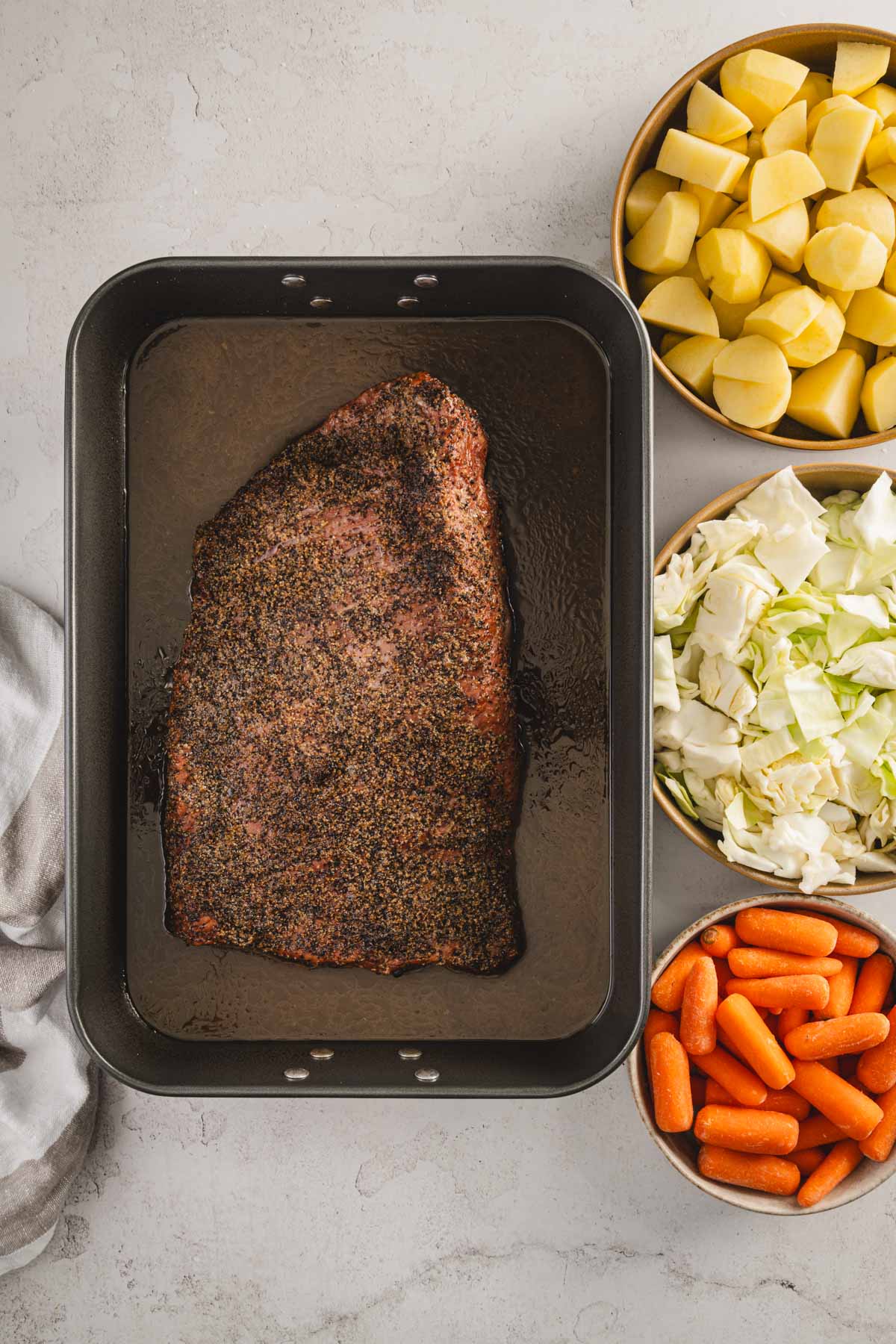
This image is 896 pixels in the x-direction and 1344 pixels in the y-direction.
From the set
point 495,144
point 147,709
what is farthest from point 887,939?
point 495,144

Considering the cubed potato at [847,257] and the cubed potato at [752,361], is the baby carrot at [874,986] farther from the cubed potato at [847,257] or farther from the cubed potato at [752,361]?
the cubed potato at [847,257]

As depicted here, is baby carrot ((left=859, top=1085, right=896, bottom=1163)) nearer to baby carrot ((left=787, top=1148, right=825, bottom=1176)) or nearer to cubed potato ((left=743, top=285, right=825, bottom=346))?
baby carrot ((left=787, top=1148, right=825, bottom=1176))

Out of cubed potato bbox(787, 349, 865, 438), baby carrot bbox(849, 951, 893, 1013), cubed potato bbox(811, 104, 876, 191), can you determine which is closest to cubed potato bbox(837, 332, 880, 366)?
cubed potato bbox(787, 349, 865, 438)

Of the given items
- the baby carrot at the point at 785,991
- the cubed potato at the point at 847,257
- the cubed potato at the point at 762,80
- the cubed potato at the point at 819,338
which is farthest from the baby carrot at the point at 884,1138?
the cubed potato at the point at 762,80

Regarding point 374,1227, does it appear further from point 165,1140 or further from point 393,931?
point 393,931

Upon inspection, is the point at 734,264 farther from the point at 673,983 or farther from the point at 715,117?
the point at 673,983
